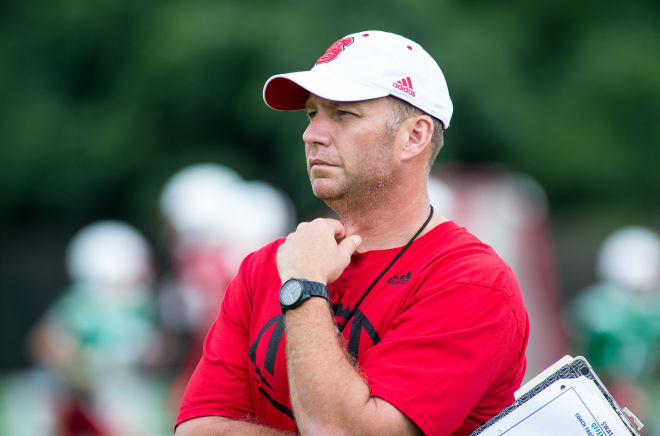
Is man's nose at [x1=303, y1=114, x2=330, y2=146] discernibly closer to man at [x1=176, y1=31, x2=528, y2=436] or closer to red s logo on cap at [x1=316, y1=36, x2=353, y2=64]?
man at [x1=176, y1=31, x2=528, y2=436]

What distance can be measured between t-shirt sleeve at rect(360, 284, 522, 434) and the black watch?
0.23 m

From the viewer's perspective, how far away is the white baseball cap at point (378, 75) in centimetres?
333

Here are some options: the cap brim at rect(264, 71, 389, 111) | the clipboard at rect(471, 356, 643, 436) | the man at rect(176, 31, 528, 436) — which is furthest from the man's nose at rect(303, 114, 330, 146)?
the clipboard at rect(471, 356, 643, 436)

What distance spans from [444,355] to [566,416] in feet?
1.22

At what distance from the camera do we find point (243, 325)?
11.4 feet

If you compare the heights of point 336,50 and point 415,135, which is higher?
point 336,50

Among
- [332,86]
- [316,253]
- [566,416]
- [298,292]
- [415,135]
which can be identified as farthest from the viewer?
[415,135]

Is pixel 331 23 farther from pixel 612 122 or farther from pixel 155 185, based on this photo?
Answer: pixel 612 122

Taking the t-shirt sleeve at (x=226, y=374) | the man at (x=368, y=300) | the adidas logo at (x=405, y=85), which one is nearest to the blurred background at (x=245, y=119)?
the t-shirt sleeve at (x=226, y=374)

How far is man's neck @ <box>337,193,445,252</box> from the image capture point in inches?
136

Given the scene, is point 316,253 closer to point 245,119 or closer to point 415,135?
point 415,135

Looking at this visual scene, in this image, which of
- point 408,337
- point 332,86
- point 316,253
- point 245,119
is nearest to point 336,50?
point 332,86

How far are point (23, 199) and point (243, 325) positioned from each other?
796 inches

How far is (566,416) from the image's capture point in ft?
9.71
